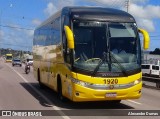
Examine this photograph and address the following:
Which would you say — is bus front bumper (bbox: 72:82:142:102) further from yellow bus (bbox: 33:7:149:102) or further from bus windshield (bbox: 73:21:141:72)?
bus windshield (bbox: 73:21:141:72)

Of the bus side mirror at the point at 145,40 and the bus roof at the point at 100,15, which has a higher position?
the bus roof at the point at 100,15

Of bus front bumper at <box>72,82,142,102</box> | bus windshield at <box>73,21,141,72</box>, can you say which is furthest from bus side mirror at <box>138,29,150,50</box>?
bus front bumper at <box>72,82,142,102</box>

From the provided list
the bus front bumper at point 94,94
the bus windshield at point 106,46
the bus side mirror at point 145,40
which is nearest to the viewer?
the bus front bumper at point 94,94

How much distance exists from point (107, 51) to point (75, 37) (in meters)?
1.16

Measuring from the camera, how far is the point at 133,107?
14312 millimetres

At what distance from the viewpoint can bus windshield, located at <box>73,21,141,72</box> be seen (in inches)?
523

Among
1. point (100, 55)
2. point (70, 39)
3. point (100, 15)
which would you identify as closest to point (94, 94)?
point (100, 55)

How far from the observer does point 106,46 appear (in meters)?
13.5

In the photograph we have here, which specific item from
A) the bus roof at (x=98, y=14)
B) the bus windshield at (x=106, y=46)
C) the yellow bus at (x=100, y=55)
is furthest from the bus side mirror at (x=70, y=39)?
the bus roof at (x=98, y=14)

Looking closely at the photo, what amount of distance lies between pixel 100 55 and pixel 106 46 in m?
0.38

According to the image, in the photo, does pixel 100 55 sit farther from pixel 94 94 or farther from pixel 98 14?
pixel 98 14

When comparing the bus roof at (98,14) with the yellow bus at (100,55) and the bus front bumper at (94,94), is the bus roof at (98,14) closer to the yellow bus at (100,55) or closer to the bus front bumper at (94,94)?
the yellow bus at (100,55)

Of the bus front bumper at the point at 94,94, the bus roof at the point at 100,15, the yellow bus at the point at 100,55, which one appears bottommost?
the bus front bumper at the point at 94,94

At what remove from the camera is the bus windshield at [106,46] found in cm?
1328
